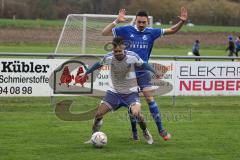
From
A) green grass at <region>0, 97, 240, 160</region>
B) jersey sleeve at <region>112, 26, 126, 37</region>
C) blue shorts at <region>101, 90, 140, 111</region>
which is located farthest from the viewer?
jersey sleeve at <region>112, 26, 126, 37</region>

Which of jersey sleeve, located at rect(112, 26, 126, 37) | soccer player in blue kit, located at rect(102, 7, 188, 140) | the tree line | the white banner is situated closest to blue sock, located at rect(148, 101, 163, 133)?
soccer player in blue kit, located at rect(102, 7, 188, 140)

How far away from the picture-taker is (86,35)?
2412 cm

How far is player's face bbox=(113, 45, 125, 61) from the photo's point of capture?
36.2 ft

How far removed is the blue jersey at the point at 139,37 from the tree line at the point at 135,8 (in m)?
73.3

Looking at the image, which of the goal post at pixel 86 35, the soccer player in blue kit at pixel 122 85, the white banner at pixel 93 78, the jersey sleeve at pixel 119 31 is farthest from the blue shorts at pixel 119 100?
the goal post at pixel 86 35

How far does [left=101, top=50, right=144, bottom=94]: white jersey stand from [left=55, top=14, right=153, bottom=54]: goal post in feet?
38.6

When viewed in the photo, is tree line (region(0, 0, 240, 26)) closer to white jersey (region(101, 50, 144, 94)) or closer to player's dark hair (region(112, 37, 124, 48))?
white jersey (region(101, 50, 144, 94))

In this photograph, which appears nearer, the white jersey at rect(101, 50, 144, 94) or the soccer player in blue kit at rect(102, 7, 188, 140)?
the white jersey at rect(101, 50, 144, 94)

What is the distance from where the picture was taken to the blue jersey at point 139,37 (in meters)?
11.9

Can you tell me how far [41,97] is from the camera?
1769cm

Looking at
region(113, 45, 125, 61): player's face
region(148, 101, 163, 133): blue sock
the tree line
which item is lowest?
the tree line

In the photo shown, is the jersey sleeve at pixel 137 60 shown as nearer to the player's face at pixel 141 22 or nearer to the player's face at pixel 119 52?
the player's face at pixel 119 52

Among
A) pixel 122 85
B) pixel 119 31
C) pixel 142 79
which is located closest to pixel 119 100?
pixel 122 85

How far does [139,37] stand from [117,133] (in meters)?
2.11
